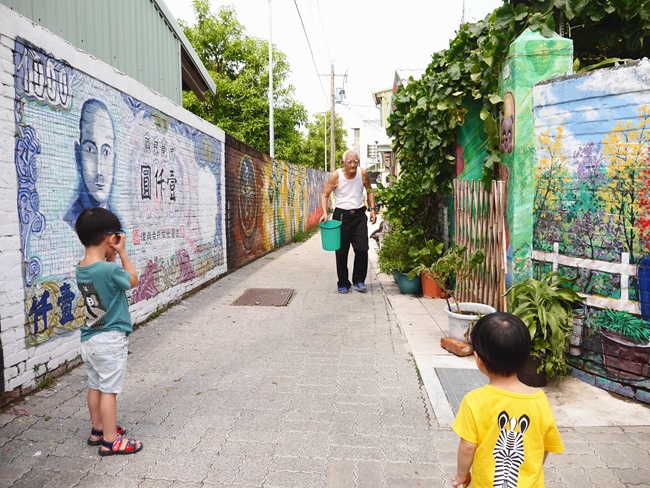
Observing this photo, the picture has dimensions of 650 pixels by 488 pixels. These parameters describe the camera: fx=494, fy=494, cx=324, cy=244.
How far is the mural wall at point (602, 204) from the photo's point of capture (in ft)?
11.1

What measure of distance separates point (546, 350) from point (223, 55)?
2871 centimetres

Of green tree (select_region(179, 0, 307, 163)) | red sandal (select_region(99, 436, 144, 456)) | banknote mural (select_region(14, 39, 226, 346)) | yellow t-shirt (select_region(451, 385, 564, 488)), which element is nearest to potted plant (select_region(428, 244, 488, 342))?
yellow t-shirt (select_region(451, 385, 564, 488))

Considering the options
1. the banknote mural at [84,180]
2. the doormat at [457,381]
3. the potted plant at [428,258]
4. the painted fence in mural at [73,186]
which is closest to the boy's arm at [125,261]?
the painted fence in mural at [73,186]

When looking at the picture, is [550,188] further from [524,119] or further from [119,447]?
[119,447]

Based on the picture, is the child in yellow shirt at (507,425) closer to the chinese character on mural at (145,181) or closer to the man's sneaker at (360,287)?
the chinese character on mural at (145,181)

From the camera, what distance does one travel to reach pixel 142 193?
18.4 feet

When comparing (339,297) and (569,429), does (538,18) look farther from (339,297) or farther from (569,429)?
(339,297)

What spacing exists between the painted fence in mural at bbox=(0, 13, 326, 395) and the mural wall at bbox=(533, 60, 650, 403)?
12.9 ft

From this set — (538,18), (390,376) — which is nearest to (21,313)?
(390,376)

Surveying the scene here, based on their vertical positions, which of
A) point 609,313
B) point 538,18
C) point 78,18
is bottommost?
point 609,313

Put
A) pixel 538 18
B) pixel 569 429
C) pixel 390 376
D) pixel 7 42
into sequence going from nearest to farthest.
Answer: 1. pixel 569 429
2. pixel 7 42
3. pixel 390 376
4. pixel 538 18

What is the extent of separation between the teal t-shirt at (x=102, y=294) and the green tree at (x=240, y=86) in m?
24.9

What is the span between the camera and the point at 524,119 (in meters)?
4.18

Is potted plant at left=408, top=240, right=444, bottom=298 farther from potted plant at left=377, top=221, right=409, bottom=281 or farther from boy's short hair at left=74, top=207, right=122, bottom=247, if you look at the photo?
boy's short hair at left=74, top=207, right=122, bottom=247
